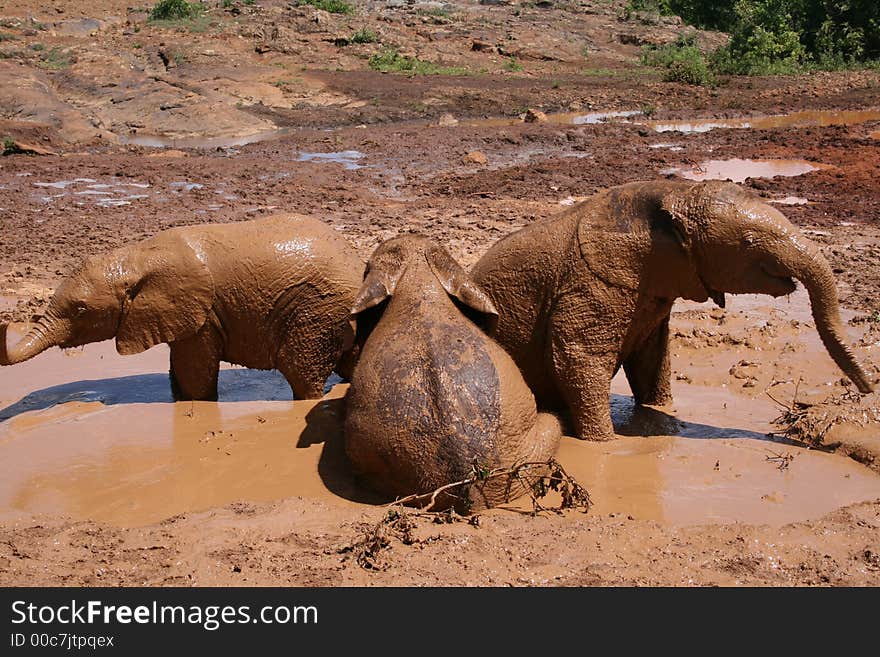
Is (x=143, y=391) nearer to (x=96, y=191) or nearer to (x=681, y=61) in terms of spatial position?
(x=96, y=191)

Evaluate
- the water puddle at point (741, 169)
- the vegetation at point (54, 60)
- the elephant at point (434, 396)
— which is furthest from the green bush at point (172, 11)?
the elephant at point (434, 396)

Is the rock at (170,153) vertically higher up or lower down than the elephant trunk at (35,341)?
lower down

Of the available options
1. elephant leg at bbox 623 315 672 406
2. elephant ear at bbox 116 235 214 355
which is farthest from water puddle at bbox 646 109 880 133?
elephant ear at bbox 116 235 214 355

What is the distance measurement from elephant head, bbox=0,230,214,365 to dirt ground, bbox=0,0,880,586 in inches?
30.4

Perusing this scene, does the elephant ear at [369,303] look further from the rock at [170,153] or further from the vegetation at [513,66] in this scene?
the vegetation at [513,66]

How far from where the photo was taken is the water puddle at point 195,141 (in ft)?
74.2

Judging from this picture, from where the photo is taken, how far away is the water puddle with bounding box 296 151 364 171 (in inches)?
760

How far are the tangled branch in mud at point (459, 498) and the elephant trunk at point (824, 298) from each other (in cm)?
196

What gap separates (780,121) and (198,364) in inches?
887

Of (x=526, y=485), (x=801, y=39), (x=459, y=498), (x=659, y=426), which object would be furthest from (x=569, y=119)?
(x=459, y=498)

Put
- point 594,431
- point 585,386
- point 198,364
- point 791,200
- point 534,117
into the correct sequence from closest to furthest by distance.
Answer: point 585,386, point 594,431, point 198,364, point 791,200, point 534,117

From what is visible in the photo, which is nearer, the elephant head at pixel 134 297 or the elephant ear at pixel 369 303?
the elephant ear at pixel 369 303

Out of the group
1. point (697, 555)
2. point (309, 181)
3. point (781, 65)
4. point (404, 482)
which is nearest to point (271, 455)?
point (404, 482)

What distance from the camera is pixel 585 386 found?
689cm
